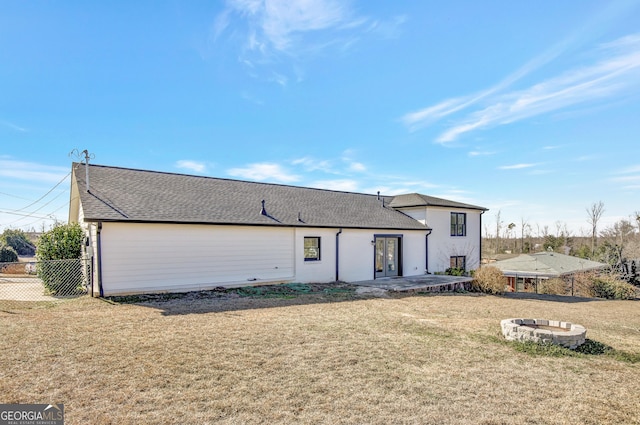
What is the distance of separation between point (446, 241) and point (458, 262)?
1.78 m

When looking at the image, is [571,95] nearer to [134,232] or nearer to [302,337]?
[302,337]

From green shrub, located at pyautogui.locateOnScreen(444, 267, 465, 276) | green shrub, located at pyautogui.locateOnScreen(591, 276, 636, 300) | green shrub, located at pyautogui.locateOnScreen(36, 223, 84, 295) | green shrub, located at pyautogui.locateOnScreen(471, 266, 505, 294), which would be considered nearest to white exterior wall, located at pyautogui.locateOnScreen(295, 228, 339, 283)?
green shrub, located at pyautogui.locateOnScreen(471, 266, 505, 294)

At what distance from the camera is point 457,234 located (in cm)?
2128

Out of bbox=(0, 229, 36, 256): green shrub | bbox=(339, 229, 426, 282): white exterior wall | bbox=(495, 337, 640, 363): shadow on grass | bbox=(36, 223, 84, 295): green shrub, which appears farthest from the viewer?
bbox=(0, 229, 36, 256): green shrub

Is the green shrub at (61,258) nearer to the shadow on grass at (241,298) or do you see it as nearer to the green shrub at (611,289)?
the shadow on grass at (241,298)

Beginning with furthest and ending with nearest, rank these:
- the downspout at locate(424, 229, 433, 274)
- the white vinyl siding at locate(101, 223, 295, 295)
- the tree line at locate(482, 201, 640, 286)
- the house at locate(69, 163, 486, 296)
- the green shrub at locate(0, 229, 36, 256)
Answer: the green shrub at locate(0, 229, 36, 256) → the tree line at locate(482, 201, 640, 286) → the downspout at locate(424, 229, 433, 274) → the house at locate(69, 163, 486, 296) → the white vinyl siding at locate(101, 223, 295, 295)

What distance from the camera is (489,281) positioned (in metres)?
16.3

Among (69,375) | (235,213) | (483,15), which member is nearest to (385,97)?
(483,15)

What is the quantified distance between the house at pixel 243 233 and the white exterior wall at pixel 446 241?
6cm

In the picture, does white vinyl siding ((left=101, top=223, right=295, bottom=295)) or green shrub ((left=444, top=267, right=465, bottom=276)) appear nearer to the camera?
white vinyl siding ((left=101, top=223, right=295, bottom=295))

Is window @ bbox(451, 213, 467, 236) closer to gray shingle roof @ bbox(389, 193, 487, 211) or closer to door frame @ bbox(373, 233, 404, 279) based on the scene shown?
gray shingle roof @ bbox(389, 193, 487, 211)

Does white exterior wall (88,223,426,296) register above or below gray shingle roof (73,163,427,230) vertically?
below

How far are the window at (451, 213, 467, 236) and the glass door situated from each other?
15.7 ft

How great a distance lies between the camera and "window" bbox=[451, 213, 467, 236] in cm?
2116
